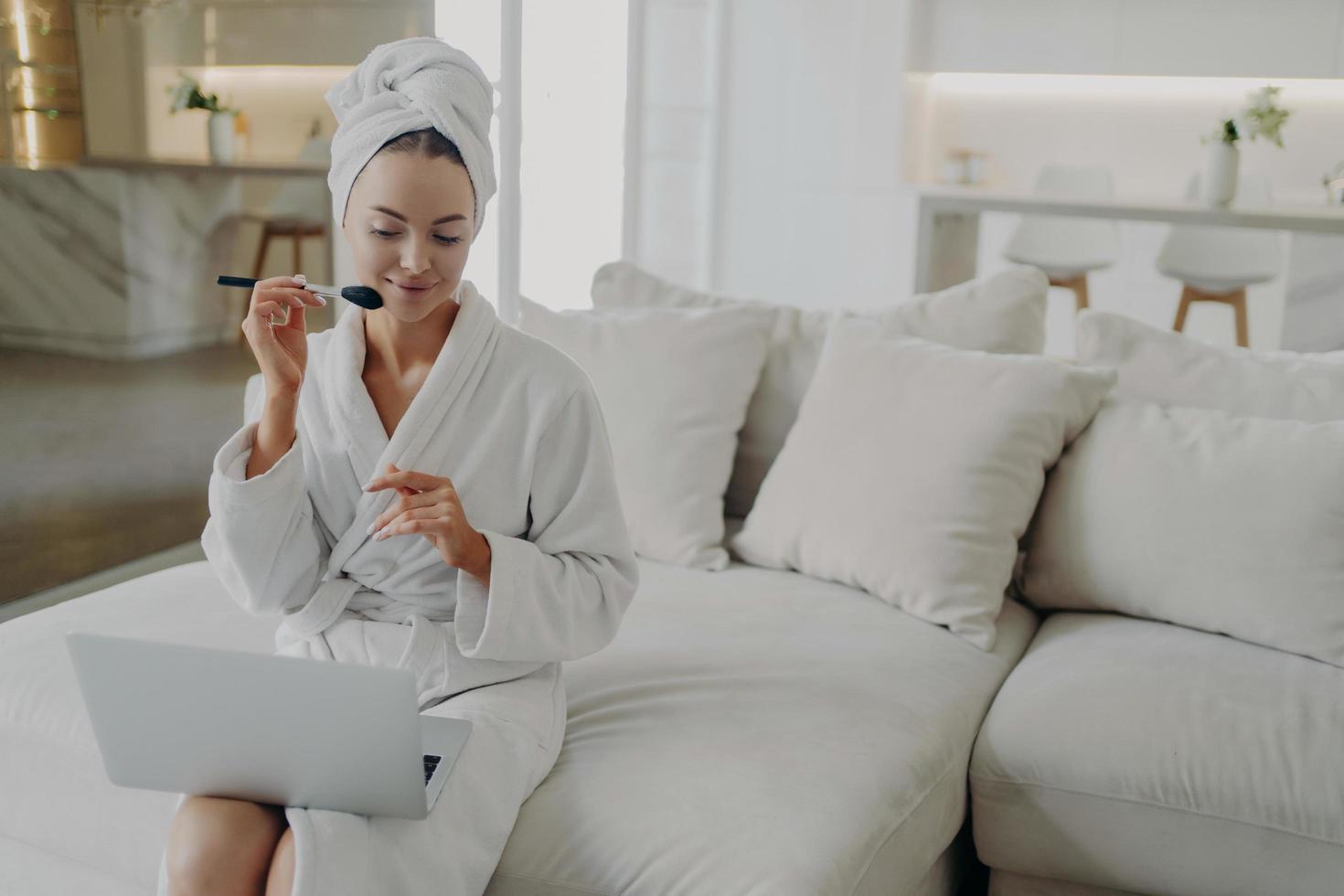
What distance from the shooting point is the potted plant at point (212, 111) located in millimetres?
3025

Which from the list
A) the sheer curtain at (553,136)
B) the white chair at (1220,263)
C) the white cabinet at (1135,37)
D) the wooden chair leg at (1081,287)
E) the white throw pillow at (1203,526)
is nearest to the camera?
the white throw pillow at (1203,526)

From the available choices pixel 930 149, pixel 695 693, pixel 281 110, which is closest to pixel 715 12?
pixel 930 149

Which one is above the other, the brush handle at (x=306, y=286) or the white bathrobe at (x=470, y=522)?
the brush handle at (x=306, y=286)

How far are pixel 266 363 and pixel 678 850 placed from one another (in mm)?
674

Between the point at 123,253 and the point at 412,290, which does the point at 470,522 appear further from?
the point at 123,253

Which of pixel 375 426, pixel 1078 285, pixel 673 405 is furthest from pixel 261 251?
pixel 1078 285

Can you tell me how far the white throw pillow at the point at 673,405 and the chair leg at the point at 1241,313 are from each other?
3.08 m

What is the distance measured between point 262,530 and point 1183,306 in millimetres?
4147

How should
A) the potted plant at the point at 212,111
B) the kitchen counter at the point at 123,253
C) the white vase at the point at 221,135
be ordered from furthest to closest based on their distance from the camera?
the white vase at the point at 221,135 < the potted plant at the point at 212,111 < the kitchen counter at the point at 123,253

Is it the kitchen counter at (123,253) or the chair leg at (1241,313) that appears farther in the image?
the chair leg at (1241,313)

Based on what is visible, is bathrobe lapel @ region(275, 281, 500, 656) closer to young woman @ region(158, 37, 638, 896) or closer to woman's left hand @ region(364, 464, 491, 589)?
young woman @ region(158, 37, 638, 896)

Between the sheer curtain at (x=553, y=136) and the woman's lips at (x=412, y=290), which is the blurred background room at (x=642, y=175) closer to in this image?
the sheer curtain at (x=553, y=136)

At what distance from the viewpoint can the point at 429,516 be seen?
1.26m

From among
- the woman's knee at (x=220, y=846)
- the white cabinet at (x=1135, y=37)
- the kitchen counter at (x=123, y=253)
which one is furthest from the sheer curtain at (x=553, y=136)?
the woman's knee at (x=220, y=846)
